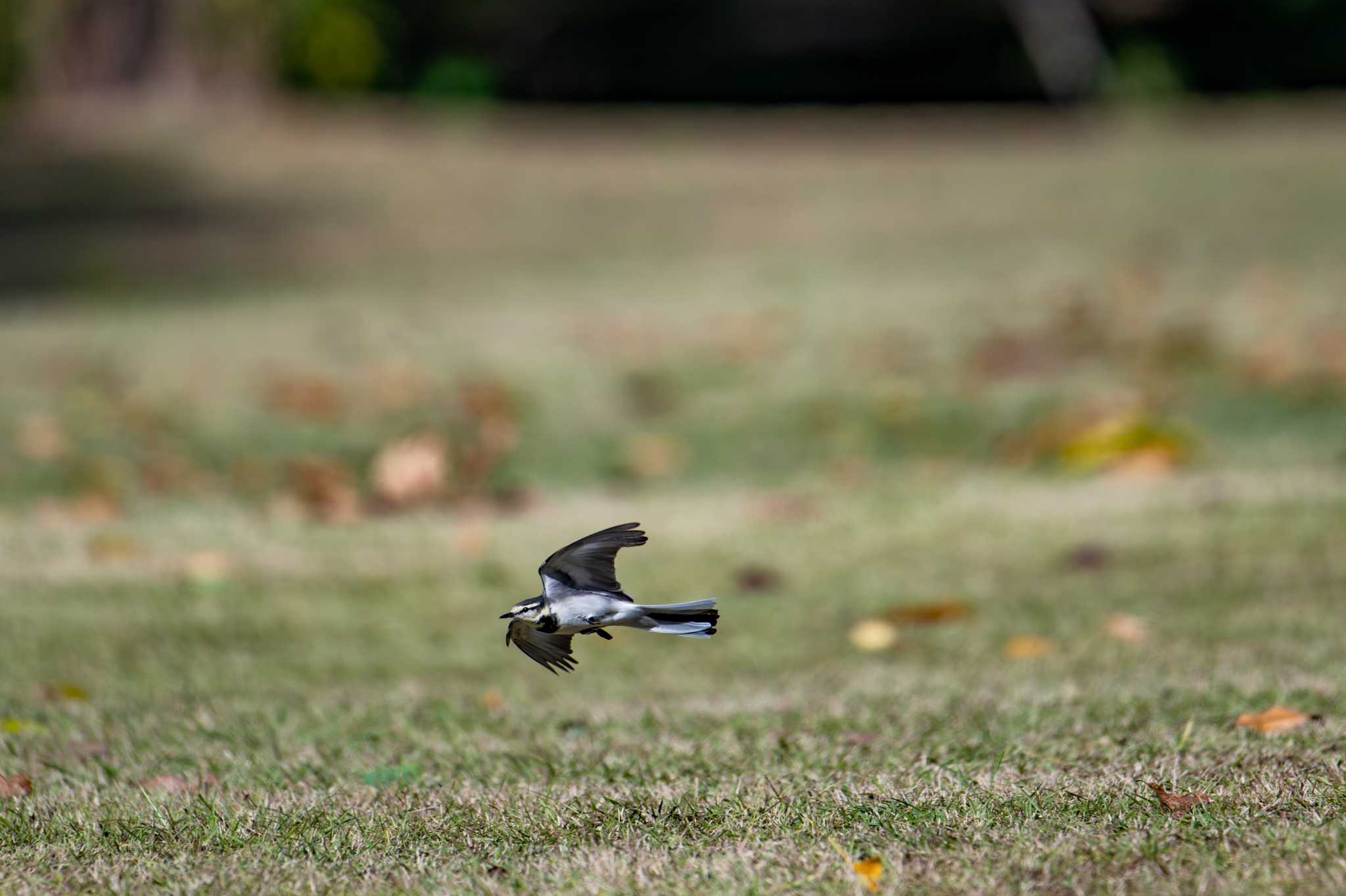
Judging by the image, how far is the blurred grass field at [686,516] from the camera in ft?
7.75

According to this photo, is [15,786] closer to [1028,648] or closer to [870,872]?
[870,872]

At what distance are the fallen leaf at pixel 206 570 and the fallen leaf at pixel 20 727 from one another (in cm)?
140

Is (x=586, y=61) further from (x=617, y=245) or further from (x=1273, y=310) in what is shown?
(x=1273, y=310)

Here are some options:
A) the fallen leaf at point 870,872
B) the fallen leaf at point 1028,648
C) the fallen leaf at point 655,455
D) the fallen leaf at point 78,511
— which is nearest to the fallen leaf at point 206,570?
the fallen leaf at point 78,511

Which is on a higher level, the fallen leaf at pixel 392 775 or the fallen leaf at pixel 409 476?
the fallen leaf at pixel 392 775

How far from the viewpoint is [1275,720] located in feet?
9.21

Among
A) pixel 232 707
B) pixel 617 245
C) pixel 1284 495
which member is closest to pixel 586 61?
pixel 617 245

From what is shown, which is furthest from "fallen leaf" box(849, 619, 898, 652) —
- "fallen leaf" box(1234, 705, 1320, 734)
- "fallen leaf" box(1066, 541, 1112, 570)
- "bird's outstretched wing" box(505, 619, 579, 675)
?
"bird's outstretched wing" box(505, 619, 579, 675)

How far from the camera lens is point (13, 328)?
26.9 ft

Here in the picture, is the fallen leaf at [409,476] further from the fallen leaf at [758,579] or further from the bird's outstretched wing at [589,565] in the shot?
the bird's outstretched wing at [589,565]

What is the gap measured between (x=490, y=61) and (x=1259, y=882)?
75.0 feet

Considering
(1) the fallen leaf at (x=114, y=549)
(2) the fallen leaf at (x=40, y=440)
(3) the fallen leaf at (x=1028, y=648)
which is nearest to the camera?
(3) the fallen leaf at (x=1028, y=648)

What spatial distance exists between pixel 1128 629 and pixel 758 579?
122cm

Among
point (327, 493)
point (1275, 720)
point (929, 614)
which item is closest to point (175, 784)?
point (1275, 720)
